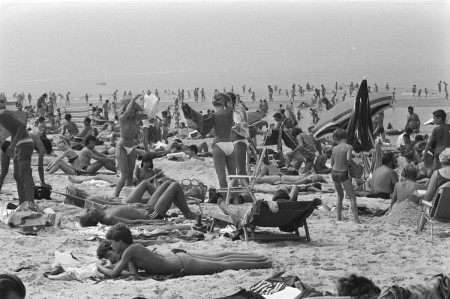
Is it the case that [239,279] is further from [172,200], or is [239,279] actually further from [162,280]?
[172,200]

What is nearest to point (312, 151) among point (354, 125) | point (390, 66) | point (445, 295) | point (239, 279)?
point (354, 125)

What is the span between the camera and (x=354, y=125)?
12141mm

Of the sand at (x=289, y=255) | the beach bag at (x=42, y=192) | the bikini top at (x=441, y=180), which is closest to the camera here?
the sand at (x=289, y=255)

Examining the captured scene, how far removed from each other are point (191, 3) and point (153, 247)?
104 inches

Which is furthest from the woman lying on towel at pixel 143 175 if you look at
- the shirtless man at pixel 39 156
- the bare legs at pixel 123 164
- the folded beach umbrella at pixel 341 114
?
the folded beach umbrella at pixel 341 114

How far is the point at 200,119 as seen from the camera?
1041cm

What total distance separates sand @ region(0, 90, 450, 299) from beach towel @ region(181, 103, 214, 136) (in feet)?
3.89

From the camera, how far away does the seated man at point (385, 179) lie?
33.7ft

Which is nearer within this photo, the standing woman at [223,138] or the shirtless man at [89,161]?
the standing woman at [223,138]

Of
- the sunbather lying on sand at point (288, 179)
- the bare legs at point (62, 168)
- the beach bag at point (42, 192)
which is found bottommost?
the sunbather lying on sand at point (288, 179)

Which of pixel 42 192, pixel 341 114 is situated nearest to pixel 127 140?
pixel 42 192

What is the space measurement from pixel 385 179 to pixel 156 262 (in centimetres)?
480

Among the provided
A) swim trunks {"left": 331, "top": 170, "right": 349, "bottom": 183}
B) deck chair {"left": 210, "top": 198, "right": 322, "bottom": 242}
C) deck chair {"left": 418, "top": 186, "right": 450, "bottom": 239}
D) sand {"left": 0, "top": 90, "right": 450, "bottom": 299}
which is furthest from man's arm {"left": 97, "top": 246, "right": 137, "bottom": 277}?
swim trunks {"left": 331, "top": 170, "right": 349, "bottom": 183}

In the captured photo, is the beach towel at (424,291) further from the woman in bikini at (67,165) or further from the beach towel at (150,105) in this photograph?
the woman in bikini at (67,165)
